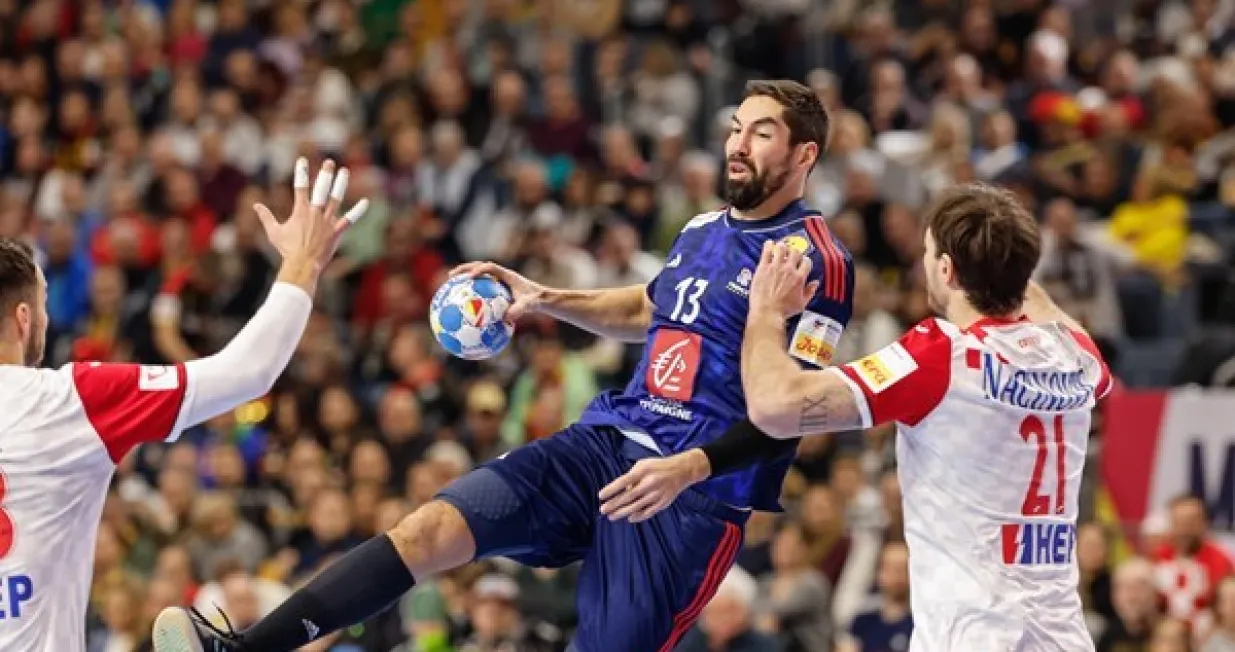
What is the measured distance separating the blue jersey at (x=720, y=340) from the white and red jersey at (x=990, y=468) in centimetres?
82

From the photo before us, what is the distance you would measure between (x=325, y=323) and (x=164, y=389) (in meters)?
10.1

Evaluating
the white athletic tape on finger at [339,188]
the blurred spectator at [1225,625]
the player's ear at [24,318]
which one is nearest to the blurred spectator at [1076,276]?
the blurred spectator at [1225,625]

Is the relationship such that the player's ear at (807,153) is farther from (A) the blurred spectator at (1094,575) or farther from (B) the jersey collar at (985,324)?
(A) the blurred spectator at (1094,575)

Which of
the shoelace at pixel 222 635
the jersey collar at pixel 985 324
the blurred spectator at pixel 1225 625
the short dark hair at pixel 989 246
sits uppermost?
the short dark hair at pixel 989 246

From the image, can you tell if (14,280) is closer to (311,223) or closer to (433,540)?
(311,223)

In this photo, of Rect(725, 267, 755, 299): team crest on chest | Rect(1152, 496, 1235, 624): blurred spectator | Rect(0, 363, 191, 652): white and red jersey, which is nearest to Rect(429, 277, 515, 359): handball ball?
Rect(725, 267, 755, 299): team crest on chest

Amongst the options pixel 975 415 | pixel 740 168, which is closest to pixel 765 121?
pixel 740 168

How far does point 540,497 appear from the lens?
7.96 m

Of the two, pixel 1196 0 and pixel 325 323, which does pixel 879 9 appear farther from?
pixel 325 323

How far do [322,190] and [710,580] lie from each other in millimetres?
2179

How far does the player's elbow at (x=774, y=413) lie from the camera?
689 cm

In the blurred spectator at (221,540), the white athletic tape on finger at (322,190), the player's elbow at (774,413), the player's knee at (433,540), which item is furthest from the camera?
the blurred spectator at (221,540)

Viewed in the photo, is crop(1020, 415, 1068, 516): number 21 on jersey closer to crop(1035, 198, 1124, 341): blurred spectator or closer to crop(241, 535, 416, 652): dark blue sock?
crop(241, 535, 416, 652): dark blue sock

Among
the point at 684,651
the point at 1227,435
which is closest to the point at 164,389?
the point at 684,651
